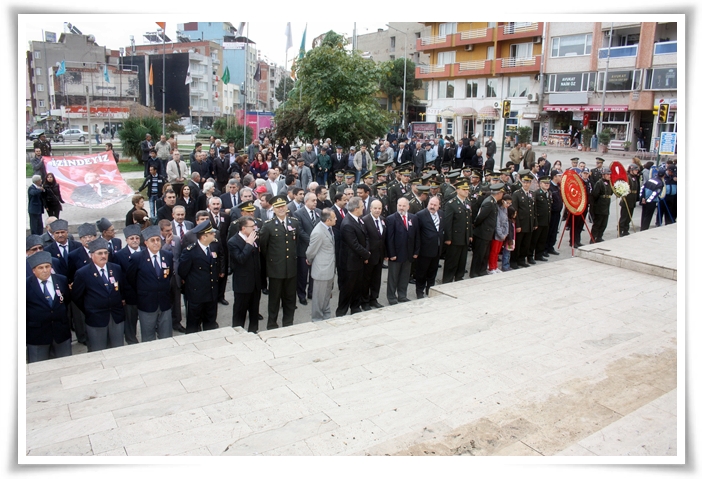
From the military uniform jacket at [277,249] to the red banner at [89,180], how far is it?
5091 mm

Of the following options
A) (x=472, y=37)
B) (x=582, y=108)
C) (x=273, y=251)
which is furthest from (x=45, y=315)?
(x=472, y=37)

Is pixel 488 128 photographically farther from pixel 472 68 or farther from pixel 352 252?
pixel 352 252

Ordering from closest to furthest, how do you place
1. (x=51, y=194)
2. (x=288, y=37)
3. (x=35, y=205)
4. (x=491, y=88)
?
(x=35, y=205)
(x=51, y=194)
(x=288, y=37)
(x=491, y=88)

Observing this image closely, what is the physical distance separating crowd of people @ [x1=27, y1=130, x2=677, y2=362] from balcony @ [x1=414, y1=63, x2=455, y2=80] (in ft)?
106

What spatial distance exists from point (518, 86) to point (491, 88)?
7.98 ft

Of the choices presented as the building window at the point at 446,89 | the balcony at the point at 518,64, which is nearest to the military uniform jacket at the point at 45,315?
the balcony at the point at 518,64

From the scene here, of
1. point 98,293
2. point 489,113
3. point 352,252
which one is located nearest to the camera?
point 98,293

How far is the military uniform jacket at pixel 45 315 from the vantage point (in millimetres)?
5195

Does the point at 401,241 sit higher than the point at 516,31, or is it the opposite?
the point at 516,31

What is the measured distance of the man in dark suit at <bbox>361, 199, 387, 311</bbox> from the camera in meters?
7.50

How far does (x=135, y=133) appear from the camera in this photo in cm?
2192

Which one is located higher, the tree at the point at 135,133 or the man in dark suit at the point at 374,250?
the tree at the point at 135,133

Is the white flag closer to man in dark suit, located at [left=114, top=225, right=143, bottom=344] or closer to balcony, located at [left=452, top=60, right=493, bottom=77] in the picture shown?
man in dark suit, located at [left=114, top=225, right=143, bottom=344]

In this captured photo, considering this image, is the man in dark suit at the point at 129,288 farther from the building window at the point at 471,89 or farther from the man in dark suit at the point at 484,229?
the building window at the point at 471,89
